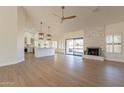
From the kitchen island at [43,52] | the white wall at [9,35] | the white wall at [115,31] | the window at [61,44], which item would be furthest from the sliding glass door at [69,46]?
the white wall at [9,35]

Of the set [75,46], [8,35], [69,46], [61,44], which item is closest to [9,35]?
[8,35]

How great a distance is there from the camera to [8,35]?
691 centimetres

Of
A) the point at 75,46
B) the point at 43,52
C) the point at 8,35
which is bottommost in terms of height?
the point at 43,52

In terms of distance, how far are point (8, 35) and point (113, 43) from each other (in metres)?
7.03

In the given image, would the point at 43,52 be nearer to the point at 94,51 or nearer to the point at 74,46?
the point at 74,46

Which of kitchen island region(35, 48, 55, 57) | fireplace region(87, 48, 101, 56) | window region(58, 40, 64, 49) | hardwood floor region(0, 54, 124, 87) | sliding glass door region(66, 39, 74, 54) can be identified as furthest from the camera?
window region(58, 40, 64, 49)

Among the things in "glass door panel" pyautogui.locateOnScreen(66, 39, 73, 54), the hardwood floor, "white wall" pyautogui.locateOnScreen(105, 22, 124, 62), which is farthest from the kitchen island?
"white wall" pyautogui.locateOnScreen(105, 22, 124, 62)

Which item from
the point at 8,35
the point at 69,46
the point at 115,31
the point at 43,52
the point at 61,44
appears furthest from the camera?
the point at 61,44

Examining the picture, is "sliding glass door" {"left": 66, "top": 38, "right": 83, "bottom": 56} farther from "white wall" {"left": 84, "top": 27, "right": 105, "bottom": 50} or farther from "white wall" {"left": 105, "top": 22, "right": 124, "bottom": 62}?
"white wall" {"left": 105, "top": 22, "right": 124, "bottom": 62}

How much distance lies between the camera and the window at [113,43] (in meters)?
8.81

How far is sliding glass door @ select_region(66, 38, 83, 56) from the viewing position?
13.2 metres

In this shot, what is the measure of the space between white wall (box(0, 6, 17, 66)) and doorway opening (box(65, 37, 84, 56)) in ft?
23.9

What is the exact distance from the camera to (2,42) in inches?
259
